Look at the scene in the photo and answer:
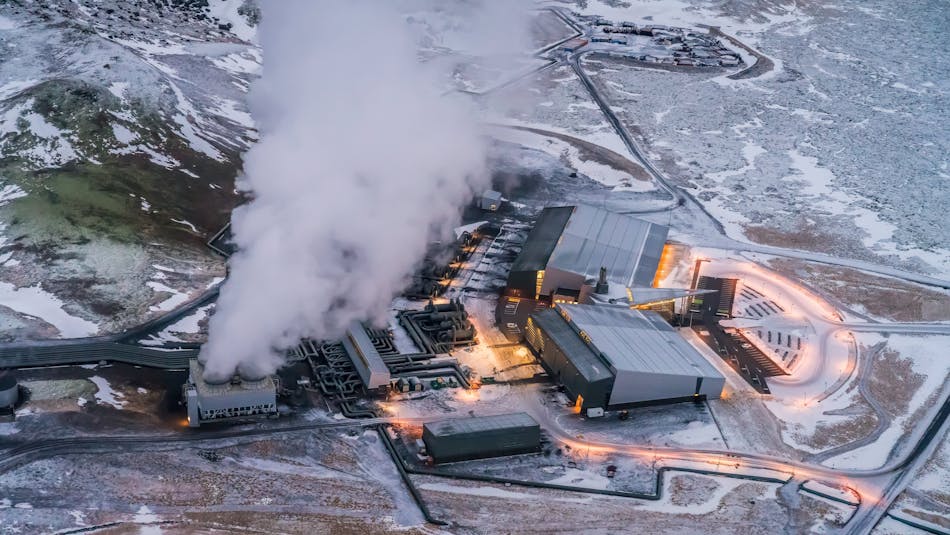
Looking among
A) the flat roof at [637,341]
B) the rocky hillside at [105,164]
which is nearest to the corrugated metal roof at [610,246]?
the flat roof at [637,341]

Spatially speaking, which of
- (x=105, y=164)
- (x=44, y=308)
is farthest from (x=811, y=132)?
(x=44, y=308)

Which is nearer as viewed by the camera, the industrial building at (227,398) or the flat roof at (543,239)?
the industrial building at (227,398)

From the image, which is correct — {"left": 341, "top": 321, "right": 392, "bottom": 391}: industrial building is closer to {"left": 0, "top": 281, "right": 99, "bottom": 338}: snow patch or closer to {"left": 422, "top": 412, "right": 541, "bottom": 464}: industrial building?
{"left": 422, "top": 412, "right": 541, "bottom": 464}: industrial building

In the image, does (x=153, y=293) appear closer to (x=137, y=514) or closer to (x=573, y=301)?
(x=137, y=514)

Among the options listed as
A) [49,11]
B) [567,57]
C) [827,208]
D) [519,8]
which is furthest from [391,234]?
[519,8]

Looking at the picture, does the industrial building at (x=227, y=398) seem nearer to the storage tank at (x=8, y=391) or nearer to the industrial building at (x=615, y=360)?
the storage tank at (x=8, y=391)

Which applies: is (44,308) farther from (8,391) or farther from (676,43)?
(676,43)

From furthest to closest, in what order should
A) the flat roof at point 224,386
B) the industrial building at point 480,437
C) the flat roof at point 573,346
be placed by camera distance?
the flat roof at point 573,346 < the flat roof at point 224,386 < the industrial building at point 480,437
